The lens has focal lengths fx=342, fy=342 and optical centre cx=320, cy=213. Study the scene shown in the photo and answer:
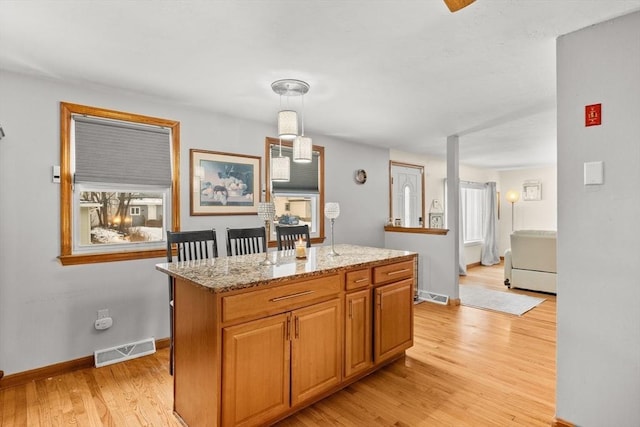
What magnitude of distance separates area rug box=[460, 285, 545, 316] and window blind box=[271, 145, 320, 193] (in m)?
2.65

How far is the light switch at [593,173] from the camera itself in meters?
1.86

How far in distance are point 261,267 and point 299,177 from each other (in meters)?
2.31

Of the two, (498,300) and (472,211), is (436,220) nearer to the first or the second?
(498,300)

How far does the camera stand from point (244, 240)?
9.98 feet

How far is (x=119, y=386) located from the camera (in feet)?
8.26

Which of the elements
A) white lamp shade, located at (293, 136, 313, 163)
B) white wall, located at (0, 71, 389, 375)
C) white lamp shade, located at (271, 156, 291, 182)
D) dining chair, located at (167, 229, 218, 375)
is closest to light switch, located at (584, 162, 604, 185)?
white lamp shade, located at (293, 136, 313, 163)

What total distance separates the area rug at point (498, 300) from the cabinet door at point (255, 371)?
11.4 feet

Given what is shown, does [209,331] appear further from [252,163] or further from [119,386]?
[252,163]

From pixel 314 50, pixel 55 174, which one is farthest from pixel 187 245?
pixel 314 50

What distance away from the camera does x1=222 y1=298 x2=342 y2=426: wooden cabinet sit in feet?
5.79

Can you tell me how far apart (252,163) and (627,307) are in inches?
130

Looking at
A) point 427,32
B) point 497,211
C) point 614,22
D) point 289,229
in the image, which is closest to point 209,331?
point 289,229

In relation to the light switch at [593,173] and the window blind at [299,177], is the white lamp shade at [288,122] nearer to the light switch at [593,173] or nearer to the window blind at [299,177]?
the window blind at [299,177]

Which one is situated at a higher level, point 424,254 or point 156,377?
point 424,254
